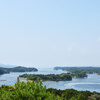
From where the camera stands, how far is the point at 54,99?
20.3ft

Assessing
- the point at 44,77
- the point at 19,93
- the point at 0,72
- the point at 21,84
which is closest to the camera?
the point at 19,93

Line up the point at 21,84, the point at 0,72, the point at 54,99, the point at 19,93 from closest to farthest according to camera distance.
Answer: the point at 54,99 < the point at 19,93 < the point at 21,84 < the point at 0,72

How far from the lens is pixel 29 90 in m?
6.66

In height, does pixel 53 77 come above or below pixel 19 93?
below

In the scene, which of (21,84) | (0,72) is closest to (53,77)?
(0,72)

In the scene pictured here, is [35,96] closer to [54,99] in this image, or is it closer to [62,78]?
[54,99]

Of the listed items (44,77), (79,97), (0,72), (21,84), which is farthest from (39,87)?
(0,72)

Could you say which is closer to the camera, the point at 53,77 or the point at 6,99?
the point at 6,99

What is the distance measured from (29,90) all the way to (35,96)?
32 cm

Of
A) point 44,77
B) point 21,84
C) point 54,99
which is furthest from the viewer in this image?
point 44,77

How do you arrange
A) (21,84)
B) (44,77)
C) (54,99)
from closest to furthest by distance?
(54,99) → (21,84) → (44,77)

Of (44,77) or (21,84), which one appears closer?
(21,84)

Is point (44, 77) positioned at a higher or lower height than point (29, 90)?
lower

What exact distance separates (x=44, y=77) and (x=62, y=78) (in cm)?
1140
